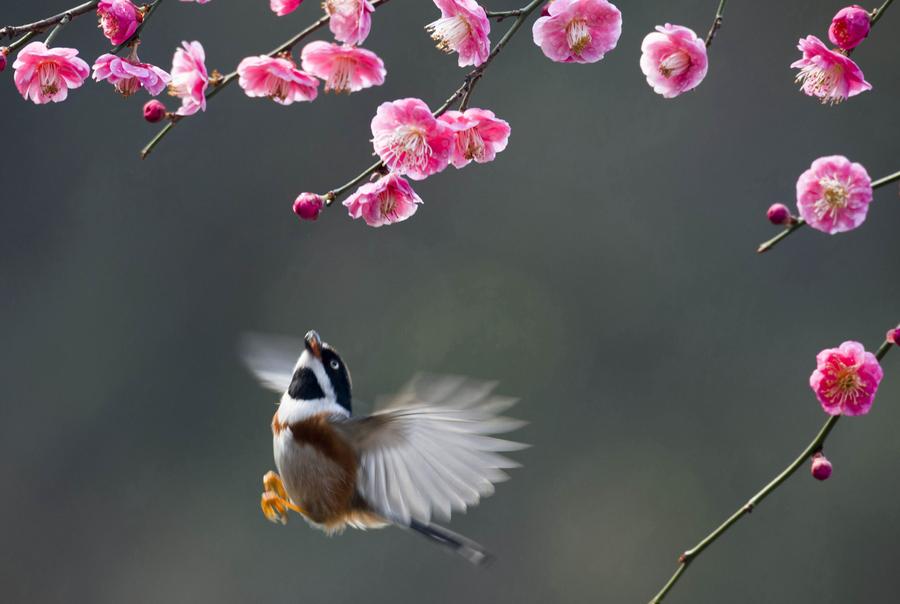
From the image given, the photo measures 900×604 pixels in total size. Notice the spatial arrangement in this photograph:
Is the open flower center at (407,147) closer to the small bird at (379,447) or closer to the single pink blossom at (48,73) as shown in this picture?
the small bird at (379,447)

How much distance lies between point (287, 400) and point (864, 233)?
8.65ft

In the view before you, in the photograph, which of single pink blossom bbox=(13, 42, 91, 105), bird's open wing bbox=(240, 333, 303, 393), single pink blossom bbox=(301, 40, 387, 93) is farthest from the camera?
bird's open wing bbox=(240, 333, 303, 393)

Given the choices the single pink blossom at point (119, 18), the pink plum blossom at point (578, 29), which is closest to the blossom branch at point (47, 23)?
the single pink blossom at point (119, 18)

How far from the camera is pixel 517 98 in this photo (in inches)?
146

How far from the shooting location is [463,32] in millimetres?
952

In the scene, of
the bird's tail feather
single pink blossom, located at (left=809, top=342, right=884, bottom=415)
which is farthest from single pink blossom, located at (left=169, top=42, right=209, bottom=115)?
single pink blossom, located at (left=809, top=342, right=884, bottom=415)

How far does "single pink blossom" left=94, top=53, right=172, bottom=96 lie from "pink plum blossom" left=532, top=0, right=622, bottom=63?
334 mm

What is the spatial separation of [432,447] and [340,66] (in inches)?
14.5

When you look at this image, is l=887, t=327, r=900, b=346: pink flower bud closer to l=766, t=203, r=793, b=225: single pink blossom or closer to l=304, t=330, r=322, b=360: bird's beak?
l=766, t=203, r=793, b=225: single pink blossom

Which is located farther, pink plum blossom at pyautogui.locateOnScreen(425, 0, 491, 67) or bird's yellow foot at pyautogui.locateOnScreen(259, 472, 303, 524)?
bird's yellow foot at pyautogui.locateOnScreen(259, 472, 303, 524)

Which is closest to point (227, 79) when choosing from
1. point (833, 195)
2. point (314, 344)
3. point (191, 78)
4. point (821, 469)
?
point (191, 78)

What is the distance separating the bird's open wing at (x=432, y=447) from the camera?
1001 mm

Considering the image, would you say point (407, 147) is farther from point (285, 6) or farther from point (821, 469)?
point (821, 469)

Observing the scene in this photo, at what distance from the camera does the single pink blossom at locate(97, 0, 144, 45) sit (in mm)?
967
